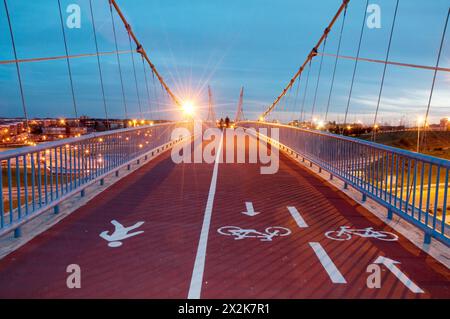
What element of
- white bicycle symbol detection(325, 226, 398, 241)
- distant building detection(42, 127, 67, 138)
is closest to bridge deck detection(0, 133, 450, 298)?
white bicycle symbol detection(325, 226, 398, 241)

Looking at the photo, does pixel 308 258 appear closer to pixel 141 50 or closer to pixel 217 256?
pixel 217 256

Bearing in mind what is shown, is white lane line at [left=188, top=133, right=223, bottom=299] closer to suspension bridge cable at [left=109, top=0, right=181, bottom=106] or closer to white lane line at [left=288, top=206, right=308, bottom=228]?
white lane line at [left=288, top=206, right=308, bottom=228]

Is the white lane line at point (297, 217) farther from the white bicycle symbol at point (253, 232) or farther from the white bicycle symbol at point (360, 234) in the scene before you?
the white bicycle symbol at point (360, 234)

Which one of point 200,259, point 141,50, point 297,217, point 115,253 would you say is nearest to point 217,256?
point 200,259

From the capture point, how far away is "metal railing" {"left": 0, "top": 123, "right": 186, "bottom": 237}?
18.9 ft

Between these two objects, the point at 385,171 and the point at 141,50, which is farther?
the point at 141,50

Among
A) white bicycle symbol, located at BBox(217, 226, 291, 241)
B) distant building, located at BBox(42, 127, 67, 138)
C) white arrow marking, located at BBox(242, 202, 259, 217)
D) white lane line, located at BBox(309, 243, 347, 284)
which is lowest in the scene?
distant building, located at BBox(42, 127, 67, 138)

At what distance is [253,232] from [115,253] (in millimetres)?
2146

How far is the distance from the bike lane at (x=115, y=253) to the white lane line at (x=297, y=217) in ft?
5.45

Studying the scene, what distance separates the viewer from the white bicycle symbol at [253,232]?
654 cm

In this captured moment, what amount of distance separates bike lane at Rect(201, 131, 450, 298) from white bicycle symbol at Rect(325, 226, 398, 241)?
0.39 feet

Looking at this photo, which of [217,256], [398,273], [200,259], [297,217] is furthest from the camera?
[297,217]

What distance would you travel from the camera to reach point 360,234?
22.3 feet
